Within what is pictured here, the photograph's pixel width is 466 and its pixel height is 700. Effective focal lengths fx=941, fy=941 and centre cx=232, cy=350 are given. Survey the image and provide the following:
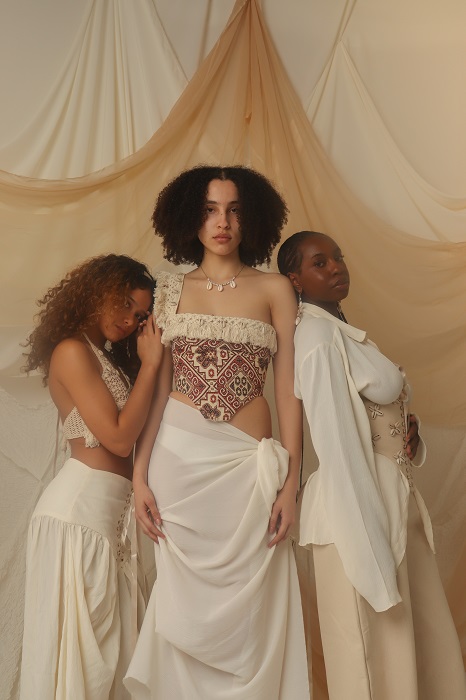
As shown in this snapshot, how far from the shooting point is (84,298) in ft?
9.00

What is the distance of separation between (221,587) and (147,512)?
28 centimetres

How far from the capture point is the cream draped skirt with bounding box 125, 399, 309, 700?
7.61 feet

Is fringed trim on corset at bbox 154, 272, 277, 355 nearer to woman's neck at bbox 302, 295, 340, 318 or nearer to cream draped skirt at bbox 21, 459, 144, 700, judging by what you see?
woman's neck at bbox 302, 295, 340, 318

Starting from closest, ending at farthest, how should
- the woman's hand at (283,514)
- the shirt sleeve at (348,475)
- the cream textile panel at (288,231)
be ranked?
1. the shirt sleeve at (348,475)
2. the woman's hand at (283,514)
3. the cream textile panel at (288,231)

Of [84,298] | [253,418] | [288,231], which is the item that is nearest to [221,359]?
[253,418]

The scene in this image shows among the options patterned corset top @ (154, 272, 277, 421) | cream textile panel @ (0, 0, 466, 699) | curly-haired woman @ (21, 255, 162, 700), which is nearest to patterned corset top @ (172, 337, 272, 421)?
patterned corset top @ (154, 272, 277, 421)

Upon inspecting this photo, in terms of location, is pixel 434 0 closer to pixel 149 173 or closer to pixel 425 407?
pixel 149 173

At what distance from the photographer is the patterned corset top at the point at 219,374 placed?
2.45 metres

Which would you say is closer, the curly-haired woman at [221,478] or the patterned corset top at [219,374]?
the curly-haired woman at [221,478]

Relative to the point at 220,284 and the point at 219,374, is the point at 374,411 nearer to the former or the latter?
the point at 219,374

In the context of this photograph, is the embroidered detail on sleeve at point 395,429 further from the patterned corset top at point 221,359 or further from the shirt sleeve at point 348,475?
the patterned corset top at point 221,359

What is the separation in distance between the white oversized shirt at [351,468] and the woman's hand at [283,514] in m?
0.04

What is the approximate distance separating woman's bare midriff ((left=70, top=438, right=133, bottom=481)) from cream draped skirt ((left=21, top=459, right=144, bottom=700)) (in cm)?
2

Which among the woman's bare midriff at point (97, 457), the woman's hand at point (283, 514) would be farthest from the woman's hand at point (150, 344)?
the woman's hand at point (283, 514)
